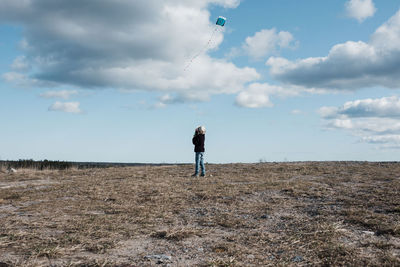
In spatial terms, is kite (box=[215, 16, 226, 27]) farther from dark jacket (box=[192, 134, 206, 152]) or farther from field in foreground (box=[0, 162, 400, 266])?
field in foreground (box=[0, 162, 400, 266])

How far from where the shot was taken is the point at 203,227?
6113 millimetres

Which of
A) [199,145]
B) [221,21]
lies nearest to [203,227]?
[199,145]

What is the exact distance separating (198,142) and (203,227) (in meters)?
9.20

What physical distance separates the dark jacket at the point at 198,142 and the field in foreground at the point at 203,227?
15.6 feet

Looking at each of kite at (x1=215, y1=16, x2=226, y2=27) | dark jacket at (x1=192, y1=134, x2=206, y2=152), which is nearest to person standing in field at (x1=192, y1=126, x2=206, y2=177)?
dark jacket at (x1=192, y1=134, x2=206, y2=152)

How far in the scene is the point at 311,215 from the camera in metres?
7.07

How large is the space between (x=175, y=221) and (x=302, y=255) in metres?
2.76

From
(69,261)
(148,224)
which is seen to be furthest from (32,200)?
(69,261)

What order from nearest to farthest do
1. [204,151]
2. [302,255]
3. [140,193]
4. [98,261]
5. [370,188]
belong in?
[98,261]
[302,255]
[140,193]
[370,188]
[204,151]

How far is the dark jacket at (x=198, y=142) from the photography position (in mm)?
15195

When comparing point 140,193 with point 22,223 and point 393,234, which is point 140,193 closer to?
point 22,223

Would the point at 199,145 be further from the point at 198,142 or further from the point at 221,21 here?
the point at 221,21

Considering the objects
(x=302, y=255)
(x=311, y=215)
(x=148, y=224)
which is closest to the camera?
(x=302, y=255)

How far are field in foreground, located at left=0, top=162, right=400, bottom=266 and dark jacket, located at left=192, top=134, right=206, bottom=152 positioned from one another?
4.77m
